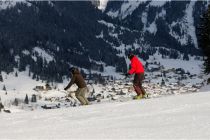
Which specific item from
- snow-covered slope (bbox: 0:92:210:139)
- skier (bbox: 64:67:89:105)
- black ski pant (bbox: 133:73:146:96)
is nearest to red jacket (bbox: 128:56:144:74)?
black ski pant (bbox: 133:73:146:96)

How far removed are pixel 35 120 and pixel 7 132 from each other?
3.01 meters

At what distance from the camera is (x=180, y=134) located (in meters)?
14.0

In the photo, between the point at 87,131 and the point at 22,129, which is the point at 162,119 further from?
the point at 22,129

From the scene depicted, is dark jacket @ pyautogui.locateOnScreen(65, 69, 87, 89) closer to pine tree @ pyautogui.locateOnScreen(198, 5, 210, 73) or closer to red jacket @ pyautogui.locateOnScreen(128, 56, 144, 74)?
red jacket @ pyautogui.locateOnScreen(128, 56, 144, 74)

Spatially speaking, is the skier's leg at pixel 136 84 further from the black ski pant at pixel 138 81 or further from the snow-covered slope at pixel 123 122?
the snow-covered slope at pixel 123 122

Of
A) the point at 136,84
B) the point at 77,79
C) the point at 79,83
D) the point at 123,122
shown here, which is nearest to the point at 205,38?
the point at 136,84

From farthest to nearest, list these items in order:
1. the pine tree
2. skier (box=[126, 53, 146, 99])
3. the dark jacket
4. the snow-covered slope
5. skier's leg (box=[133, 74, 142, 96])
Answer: the pine tree, skier's leg (box=[133, 74, 142, 96]), the dark jacket, skier (box=[126, 53, 146, 99]), the snow-covered slope

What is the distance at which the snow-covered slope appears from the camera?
47.6ft

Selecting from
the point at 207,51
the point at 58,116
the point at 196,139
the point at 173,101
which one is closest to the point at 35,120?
the point at 58,116

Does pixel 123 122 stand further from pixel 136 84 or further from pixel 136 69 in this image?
pixel 136 84

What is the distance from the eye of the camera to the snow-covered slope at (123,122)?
14.5m

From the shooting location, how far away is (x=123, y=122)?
16844mm

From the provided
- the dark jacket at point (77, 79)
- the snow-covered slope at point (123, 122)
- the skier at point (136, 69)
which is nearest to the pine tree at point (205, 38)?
the skier at point (136, 69)

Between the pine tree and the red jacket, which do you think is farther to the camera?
the pine tree
